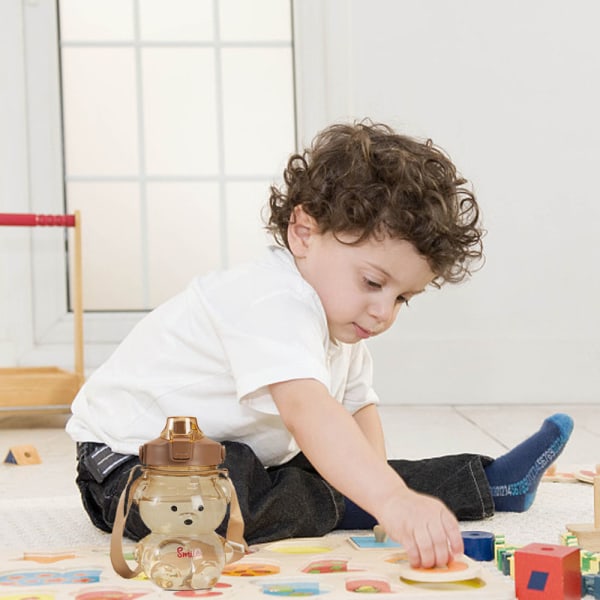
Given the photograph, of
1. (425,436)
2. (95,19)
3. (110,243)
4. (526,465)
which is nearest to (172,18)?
(95,19)

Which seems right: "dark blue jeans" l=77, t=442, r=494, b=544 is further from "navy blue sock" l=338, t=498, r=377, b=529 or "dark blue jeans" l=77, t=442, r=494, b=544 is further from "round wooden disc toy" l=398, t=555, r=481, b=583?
"round wooden disc toy" l=398, t=555, r=481, b=583

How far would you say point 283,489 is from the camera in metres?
0.98

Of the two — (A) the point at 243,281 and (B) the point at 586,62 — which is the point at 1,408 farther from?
(B) the point at 586,62

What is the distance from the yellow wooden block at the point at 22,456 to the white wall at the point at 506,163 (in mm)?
966

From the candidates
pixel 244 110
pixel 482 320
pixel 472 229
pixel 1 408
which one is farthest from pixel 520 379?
pixel 472 229

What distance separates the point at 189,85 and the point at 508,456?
1605mm

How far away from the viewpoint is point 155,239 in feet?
8.06

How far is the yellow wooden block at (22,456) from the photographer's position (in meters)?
1.52

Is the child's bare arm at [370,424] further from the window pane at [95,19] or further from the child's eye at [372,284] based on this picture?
the window pane at [95,19]

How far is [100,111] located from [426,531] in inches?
76.2

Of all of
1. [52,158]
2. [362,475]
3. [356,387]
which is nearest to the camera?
[362,475]

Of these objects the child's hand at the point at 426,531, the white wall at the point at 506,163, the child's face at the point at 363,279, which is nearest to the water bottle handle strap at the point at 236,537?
the child's hand at the point at 426,531

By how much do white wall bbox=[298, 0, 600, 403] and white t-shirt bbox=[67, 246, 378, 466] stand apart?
4.12 feet

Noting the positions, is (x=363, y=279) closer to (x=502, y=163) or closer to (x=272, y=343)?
(x=272, y=343)
